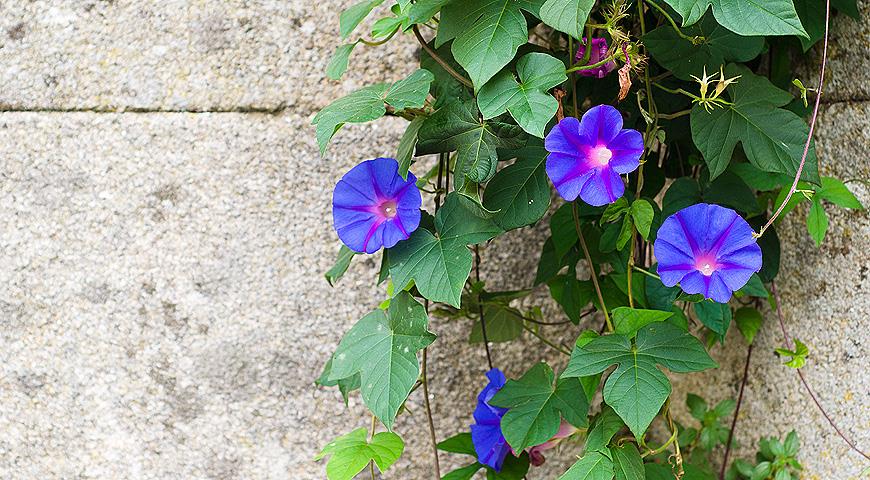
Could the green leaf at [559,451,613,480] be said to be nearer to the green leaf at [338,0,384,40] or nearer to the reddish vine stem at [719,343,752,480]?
the reddish vine stem at [719,343,752,480]

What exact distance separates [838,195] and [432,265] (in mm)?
538

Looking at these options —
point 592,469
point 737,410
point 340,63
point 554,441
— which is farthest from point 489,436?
point 340,63

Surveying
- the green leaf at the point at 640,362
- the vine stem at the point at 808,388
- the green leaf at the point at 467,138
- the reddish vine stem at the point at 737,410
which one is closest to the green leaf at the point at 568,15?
the green leaf at the point at 467,138

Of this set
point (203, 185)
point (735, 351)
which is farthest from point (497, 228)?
point (735, 351)

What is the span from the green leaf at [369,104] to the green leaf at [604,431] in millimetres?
436

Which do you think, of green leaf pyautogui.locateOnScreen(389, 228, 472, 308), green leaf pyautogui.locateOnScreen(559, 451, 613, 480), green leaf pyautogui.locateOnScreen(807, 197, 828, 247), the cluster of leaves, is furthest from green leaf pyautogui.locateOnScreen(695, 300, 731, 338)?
green leaf pyautogui.locateOnScreen(389, 228, 472, 308)

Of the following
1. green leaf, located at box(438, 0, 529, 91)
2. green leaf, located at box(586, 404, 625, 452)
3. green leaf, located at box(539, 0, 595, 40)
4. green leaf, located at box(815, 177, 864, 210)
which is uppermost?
green leaf, located at box(539, 0, 595, 40)

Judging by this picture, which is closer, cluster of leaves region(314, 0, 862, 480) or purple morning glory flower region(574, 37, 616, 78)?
cluster of leaves region(314, 0, 862, 480)

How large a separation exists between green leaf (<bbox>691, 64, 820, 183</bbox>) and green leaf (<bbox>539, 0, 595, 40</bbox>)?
23 cm

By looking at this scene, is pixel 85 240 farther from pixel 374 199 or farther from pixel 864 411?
pixel 864 411

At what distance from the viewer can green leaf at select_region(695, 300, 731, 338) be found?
101 centimetres

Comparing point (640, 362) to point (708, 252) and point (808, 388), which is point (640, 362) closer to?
point (708, 252)

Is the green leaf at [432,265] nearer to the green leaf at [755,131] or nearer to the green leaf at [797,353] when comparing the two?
the green leaf at [755,131]

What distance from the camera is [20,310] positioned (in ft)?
3.76
